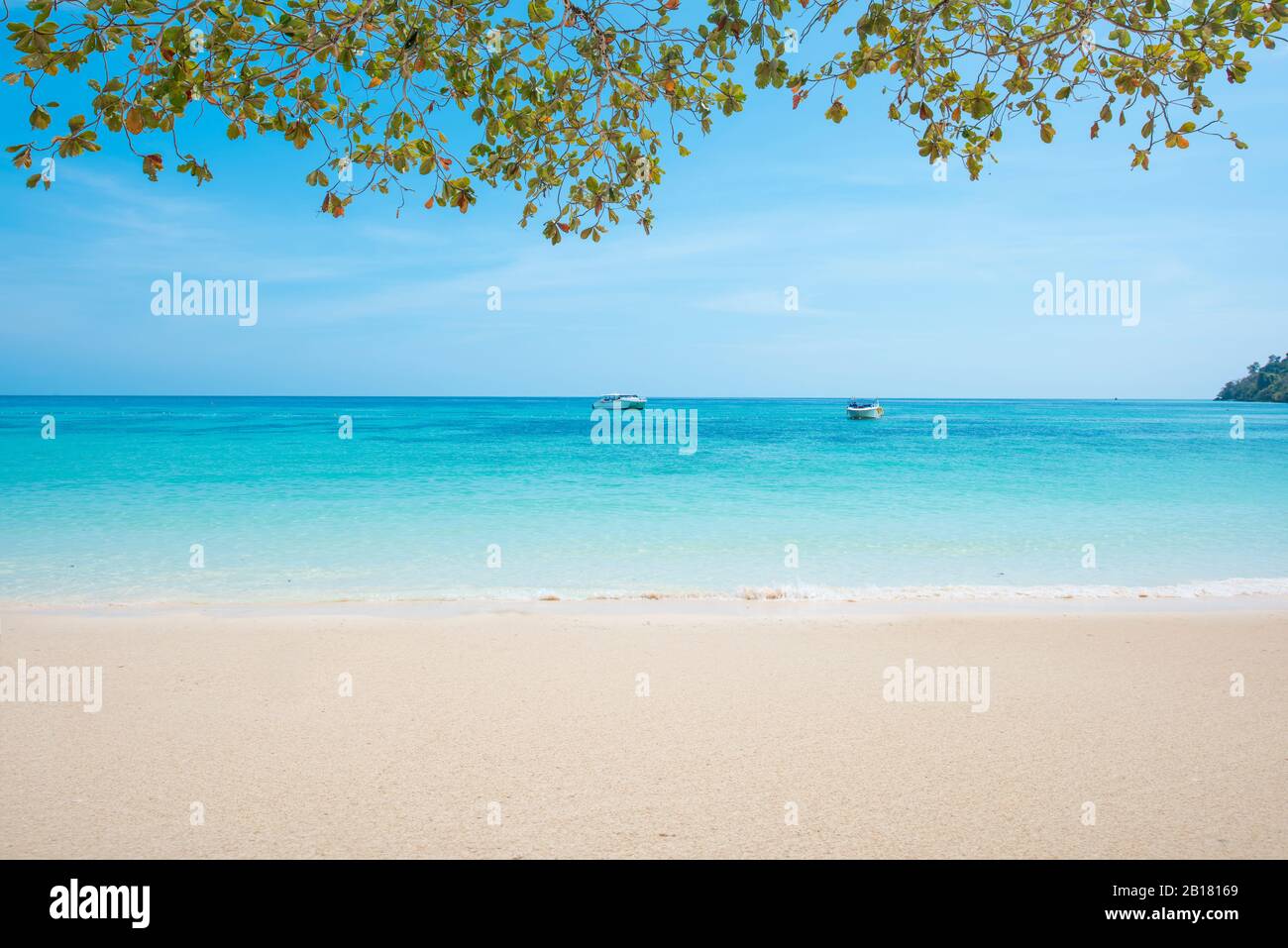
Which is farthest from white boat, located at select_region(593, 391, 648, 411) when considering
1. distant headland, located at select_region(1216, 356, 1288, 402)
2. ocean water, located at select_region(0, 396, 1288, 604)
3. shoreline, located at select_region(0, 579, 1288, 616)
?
distant headland, located at select_region(1216, 356, 1288, 402)

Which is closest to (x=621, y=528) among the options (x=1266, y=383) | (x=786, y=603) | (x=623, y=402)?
(x=786, y=603)

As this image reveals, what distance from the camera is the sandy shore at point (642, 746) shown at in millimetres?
3871

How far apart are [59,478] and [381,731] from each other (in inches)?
1095

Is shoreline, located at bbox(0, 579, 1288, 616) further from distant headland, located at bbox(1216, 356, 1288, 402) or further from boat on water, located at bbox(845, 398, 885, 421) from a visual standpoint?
distant headland, located at bbox(1216, 356, 1288, 402)

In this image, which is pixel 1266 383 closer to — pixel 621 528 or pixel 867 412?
pixel 867 412

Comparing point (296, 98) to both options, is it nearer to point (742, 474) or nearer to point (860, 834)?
point (860, 834)

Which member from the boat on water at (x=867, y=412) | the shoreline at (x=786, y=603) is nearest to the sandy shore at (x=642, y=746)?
the shoreline at (x=786, y=603)

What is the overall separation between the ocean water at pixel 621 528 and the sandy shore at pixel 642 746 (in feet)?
11.7

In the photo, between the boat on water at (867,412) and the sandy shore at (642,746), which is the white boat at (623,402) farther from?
the sandy shore at (642,746)

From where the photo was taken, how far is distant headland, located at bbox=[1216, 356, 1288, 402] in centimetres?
14412

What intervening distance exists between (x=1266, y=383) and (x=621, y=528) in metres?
188

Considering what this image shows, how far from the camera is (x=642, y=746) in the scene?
4965 mm

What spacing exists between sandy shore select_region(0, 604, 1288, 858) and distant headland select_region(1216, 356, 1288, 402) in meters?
182

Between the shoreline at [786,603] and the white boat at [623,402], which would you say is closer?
the shoreline at [786,603]
